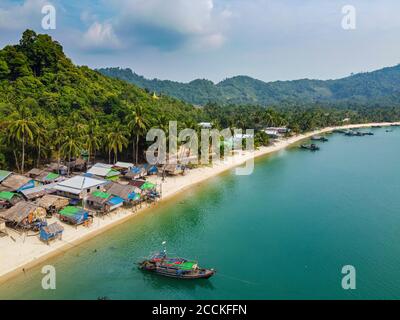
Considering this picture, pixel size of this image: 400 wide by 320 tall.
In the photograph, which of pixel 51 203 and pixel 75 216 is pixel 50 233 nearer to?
pixel 75 216

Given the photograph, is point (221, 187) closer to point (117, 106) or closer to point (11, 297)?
point (11, 297)

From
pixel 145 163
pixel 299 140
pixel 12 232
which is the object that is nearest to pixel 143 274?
pixel 12 232

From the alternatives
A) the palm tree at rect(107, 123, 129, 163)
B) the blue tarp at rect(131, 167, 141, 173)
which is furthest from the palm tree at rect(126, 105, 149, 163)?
the blue tarp at rect(131, 167, 141, 173)

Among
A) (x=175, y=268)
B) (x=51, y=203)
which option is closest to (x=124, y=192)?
(x=51, y=203)

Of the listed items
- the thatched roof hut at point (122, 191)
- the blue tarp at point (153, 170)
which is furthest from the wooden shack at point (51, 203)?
the blue tarp at point (153, 170)

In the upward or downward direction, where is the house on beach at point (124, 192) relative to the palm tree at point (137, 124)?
downward

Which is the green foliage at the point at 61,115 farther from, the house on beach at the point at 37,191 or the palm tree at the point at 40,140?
the house on beach at the point at 37,191
